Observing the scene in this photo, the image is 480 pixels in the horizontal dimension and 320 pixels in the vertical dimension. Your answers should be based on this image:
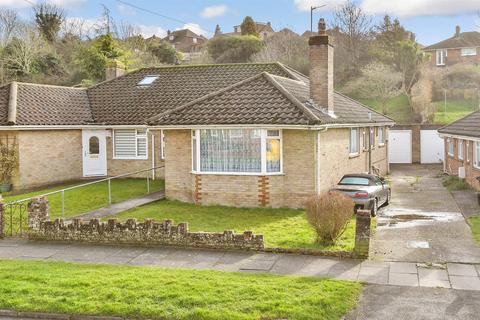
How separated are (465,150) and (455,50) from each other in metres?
45.4

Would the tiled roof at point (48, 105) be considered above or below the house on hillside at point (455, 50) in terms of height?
below

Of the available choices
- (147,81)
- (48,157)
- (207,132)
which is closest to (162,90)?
(147,81)

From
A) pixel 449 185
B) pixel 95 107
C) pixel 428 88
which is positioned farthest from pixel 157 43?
pixel 449 185

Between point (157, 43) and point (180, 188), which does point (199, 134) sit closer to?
point (180, 188)

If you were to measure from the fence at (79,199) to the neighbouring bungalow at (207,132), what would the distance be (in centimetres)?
163

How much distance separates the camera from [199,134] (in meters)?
18.5

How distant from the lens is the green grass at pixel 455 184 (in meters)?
23.5

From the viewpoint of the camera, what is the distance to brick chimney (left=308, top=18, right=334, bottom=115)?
65.4 ft

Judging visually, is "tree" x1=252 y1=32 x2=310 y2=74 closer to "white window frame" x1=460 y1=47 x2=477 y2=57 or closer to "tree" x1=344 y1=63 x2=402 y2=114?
→ "tree" x1=344 y1=63 x2=402 y2=114

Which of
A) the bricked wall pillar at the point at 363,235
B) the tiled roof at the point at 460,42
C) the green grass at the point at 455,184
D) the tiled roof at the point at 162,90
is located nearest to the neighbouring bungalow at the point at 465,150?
the green grass at the point at 455,184

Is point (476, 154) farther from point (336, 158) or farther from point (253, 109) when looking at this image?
point (253, 109)

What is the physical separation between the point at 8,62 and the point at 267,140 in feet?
122

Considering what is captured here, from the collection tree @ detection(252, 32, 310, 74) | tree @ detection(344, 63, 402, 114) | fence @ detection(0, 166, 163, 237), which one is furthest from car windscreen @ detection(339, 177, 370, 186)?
tree @ detection(252, 32, 310, 74)

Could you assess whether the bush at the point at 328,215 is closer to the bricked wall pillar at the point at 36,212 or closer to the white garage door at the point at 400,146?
the bricked wall pillar at the point at 36,212
